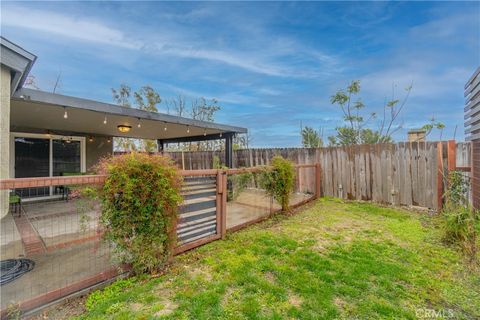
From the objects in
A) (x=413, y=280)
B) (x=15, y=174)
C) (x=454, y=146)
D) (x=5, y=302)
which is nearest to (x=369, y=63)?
(x=454, y=146)

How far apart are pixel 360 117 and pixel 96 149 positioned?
12.6 meters

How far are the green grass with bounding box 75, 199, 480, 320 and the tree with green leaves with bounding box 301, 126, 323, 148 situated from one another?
35.9ft

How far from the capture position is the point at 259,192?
5.28 meters

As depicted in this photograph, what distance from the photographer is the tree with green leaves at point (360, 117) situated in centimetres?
1072

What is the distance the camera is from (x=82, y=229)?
2398 millimetres

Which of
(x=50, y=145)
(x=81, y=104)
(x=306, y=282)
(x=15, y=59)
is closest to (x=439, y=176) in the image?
(x=306, y=282)

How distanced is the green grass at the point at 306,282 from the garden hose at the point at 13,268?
1121 millimetres

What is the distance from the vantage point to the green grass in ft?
6.73

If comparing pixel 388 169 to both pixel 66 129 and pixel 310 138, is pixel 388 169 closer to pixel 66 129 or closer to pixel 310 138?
pixel 310 138

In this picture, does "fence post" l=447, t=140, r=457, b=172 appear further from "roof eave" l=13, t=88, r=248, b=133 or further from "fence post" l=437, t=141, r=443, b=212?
"roof eave" l=13, t=88, r=248, b=133

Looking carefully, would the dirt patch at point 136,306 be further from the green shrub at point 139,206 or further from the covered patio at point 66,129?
the covered patio at point 66,129

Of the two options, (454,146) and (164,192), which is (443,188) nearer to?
(454,146)

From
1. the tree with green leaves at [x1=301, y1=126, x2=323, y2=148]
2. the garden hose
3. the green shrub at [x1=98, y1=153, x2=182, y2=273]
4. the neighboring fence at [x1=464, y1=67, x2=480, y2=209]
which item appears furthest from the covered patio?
the tree with green leaves at [x1=301, y1=126, x2=323, y2=148]

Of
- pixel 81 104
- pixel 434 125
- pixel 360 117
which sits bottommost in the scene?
pixel 81 104
